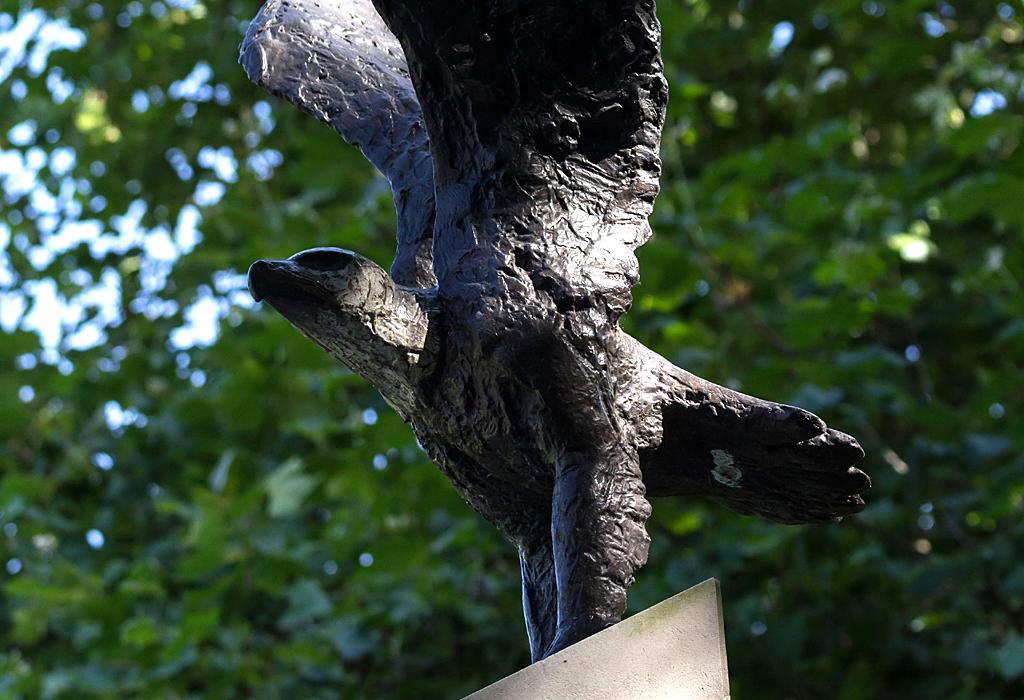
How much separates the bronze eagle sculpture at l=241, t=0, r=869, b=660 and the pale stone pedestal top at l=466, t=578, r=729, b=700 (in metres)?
0.04

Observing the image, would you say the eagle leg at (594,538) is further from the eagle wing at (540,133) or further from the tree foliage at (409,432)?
the tree foliage at (409,432)

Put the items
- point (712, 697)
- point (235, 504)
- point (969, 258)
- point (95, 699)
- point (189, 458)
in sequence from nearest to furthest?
point (712, 697) < point (235, 504) < point (95, 699) < point (969, 258) < point (189, 458)

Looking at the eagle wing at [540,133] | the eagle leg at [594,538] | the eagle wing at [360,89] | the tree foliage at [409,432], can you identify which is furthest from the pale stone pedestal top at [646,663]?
the tree foliage at [409,432]

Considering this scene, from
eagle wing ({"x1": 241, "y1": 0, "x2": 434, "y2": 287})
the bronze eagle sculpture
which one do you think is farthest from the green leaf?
the bronze eagle sculpture

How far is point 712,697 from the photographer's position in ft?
5.16

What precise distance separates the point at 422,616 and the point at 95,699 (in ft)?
3.54

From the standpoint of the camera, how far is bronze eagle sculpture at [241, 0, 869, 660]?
159cm

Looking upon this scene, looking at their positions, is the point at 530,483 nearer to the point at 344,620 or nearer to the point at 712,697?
the point at 712,697

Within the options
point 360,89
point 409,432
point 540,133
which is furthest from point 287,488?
point 540,133

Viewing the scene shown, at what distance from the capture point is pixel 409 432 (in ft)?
13.1

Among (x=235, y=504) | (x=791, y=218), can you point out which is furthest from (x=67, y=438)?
(x=791, y=218)

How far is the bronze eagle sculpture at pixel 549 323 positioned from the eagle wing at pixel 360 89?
4.5 inches

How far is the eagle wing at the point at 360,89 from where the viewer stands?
1867 millimetres

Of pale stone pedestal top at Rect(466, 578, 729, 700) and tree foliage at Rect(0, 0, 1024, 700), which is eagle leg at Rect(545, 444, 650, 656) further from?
tree foliage at Rect(0, 0, 1024, 700)
